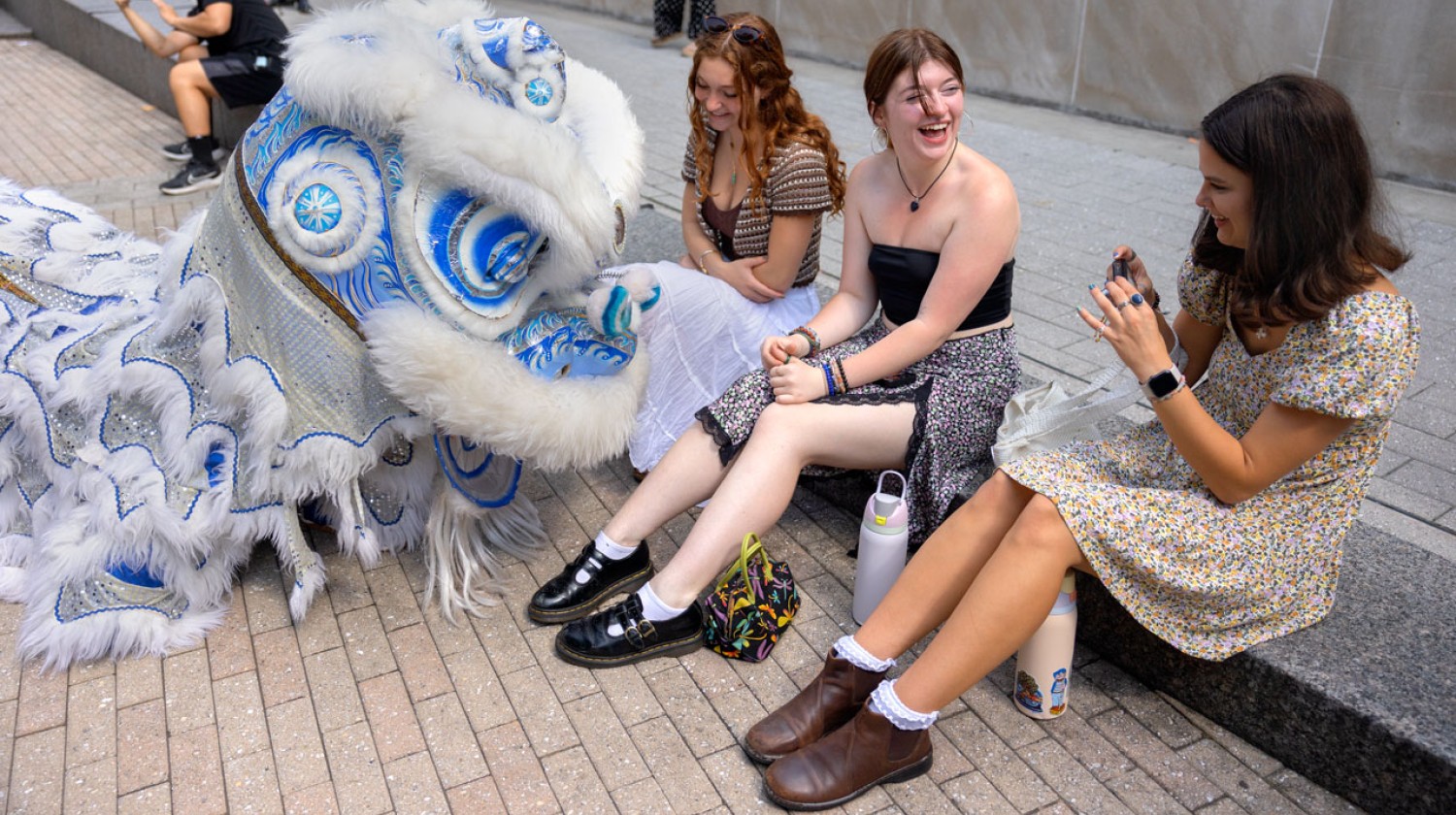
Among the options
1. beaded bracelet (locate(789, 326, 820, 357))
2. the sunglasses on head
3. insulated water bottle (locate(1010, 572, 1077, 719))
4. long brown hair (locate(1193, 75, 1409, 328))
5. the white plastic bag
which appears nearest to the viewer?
long brown hair (locate(1193, 75, 1409, 328))

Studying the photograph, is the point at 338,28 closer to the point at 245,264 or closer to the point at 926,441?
the point at 245,264

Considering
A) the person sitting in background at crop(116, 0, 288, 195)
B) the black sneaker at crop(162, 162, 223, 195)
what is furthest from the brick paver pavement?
the person sitting in background at crop(116, 0, 288, 195)

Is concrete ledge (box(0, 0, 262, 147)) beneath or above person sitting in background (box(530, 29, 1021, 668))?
beneath

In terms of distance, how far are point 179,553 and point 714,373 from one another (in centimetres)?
148

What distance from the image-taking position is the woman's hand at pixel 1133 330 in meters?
2.15

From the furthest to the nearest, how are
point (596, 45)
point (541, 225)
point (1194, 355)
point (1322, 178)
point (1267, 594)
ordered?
point (596, 45) → point (1194, 355) → point (541, 225) → point (1267, 594) → point (1322, 178)

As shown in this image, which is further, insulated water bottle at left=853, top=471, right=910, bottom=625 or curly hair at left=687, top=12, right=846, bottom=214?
curly hair at left=687, top=12, right=846, bottom=214

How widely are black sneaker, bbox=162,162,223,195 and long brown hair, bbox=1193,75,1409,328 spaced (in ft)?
19.5

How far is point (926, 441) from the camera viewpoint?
2744 mm

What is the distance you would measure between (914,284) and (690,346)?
2.47ft

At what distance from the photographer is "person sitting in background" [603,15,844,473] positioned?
3152 mm

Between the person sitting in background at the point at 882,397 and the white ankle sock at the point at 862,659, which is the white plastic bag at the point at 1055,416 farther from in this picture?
the white ankle sock at the point at 862,659

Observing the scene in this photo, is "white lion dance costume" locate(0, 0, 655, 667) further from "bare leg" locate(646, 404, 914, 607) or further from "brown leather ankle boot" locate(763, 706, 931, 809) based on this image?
"brown leather ankle boot" locate(763, 706, 931, 809)

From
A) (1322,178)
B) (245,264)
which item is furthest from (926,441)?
(245,264)
